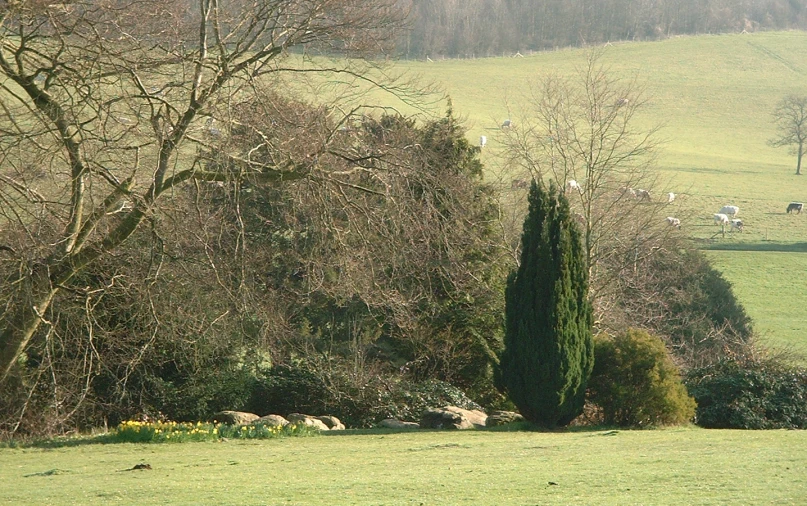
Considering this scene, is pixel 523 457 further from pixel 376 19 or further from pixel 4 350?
pixel 4 350

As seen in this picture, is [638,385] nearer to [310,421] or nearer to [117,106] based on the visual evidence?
[310,421]

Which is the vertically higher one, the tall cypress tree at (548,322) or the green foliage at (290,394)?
the tall cypress tree at (548,322)

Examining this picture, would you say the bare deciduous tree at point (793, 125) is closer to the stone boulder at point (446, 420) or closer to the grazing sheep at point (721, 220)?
the grazing sheep at point (721, 220)

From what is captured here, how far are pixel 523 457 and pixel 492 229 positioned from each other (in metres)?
12.9

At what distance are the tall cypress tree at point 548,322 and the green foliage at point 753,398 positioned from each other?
3200mm

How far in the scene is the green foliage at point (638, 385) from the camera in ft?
55.2

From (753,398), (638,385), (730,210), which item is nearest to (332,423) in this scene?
(638,385)

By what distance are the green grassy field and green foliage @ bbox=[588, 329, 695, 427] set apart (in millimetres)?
1569

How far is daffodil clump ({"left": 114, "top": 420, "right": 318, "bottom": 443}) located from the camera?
1452cm

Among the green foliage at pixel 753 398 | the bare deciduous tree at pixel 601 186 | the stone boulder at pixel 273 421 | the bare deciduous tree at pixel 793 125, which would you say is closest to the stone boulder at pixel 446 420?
the stone boulder at pixel 273 421

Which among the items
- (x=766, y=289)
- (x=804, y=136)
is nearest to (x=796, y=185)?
(x=804, y=136)

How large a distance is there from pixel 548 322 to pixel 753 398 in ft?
15.7

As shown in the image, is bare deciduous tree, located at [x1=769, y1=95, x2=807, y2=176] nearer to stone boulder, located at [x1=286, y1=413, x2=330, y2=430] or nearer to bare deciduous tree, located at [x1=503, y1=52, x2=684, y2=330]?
bare deciduous tree, located at [x1=503, y1=52, x2=684, y2=330]

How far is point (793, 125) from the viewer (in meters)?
75.1
